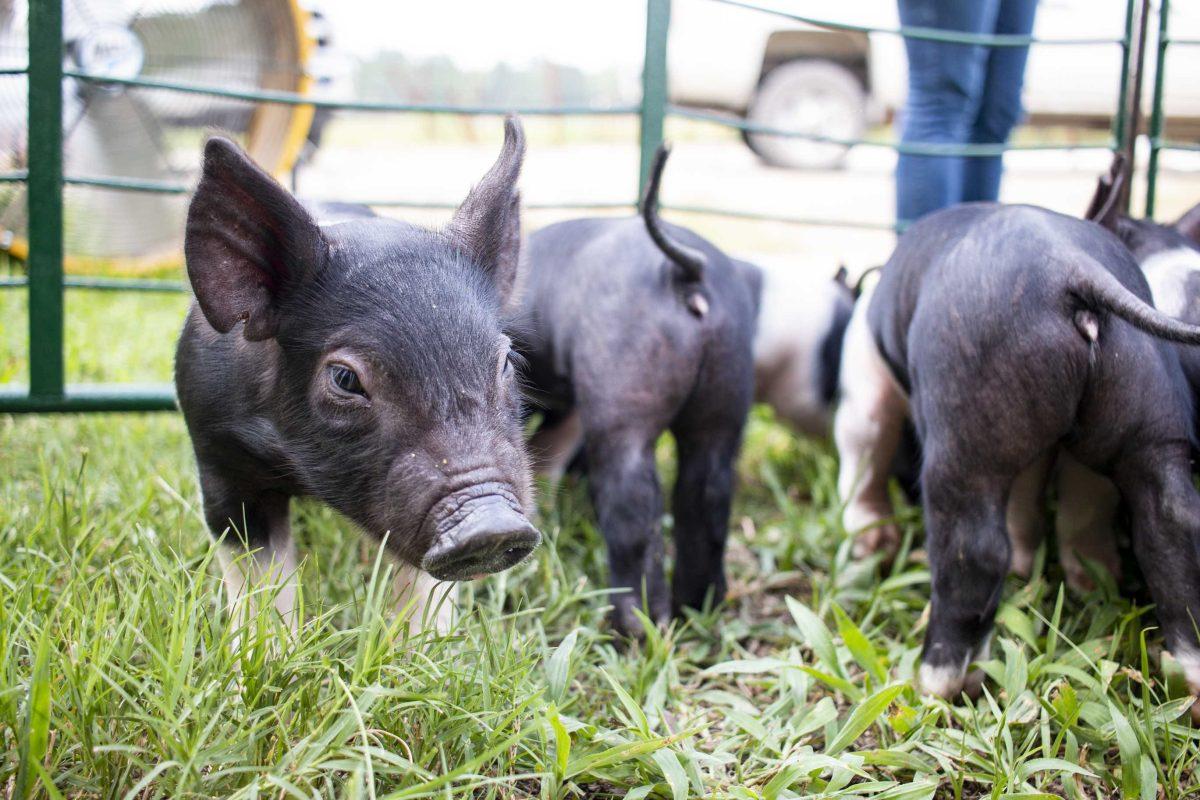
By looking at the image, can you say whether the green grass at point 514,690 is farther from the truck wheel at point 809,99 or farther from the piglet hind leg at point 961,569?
the truck wheel at point 809,99

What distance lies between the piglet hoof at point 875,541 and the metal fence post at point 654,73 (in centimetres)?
162

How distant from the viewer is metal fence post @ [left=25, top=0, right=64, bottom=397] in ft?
12.3

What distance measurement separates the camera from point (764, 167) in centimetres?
1306

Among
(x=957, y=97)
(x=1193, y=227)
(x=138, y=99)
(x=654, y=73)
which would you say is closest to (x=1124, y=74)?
(x=957, y=97)

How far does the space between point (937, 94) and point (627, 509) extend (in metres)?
2.46

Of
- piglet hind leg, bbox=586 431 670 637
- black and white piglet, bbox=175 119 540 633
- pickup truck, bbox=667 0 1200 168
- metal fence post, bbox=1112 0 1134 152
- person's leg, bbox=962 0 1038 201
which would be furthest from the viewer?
pickup truck, bbox=667 0 1200 168

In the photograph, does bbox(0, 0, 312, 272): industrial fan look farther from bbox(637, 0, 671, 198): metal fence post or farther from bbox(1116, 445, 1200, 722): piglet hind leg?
bbox(1116, 445, 1200, 722): piglet hind leg

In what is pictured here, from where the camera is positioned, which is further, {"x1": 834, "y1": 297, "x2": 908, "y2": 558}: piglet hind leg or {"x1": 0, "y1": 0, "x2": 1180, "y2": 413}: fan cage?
{"x1": 0, "y1": 0, "x2": 1180, "y2": 413}: fan cage

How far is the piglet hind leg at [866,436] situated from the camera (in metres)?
3.59

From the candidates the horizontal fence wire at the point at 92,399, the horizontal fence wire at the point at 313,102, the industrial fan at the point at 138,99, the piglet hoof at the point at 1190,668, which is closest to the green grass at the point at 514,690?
the piglet hoof at the point at 1190,668

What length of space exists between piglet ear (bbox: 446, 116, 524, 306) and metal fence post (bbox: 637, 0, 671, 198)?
183cm

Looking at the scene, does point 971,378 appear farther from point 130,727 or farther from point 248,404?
point 130,727

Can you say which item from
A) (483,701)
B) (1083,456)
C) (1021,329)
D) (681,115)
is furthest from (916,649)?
(681,115)

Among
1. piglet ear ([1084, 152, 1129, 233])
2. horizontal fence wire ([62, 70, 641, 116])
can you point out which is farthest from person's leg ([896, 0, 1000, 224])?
piglet ear ([1084, 152, 1129, 233])
